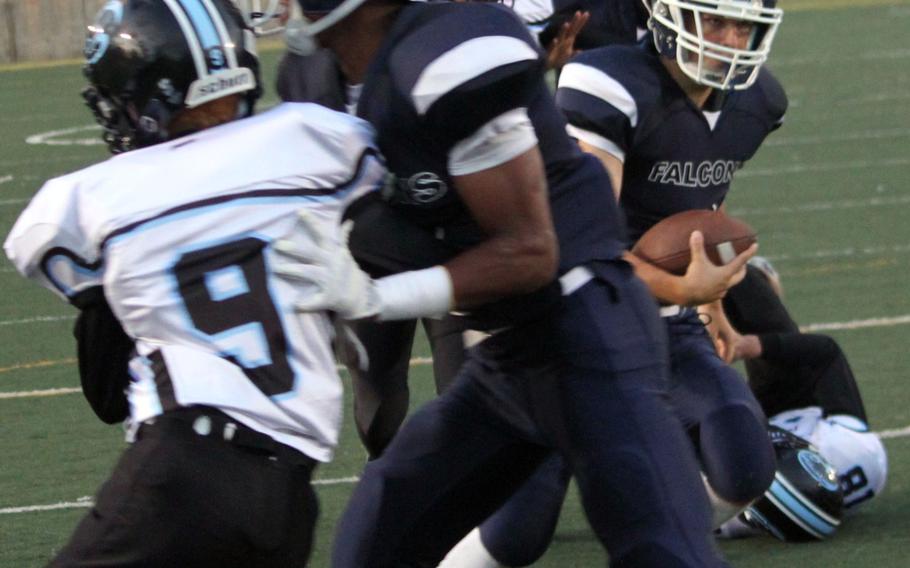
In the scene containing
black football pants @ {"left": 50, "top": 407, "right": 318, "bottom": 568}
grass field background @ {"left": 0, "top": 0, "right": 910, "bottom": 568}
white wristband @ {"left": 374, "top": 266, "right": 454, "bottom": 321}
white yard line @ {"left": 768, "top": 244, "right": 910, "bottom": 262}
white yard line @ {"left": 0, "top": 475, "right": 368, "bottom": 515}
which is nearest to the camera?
black football pants @ {"left": 50, "top": 407, "right": 318, "bottom": 568}

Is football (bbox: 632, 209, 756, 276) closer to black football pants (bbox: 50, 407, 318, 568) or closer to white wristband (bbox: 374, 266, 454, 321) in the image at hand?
white wristband (bbox: 374, 266, 454, 321)

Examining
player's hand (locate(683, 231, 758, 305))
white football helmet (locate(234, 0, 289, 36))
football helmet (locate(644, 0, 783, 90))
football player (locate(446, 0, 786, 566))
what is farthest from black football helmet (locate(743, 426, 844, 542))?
white football helmet (locate(234, 0, 289, 36))

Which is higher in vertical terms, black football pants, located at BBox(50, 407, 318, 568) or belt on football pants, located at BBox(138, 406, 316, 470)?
belt on football pants, located at BBox(138, 406, 316, 470)

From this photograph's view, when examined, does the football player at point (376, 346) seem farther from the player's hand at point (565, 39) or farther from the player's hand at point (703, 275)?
the player's hand at point (565, 39)

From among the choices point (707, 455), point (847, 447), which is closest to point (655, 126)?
point (707, 455)

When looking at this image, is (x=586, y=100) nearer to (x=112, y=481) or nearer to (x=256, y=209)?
(x=256, y=209)

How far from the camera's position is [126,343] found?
252 centimetres

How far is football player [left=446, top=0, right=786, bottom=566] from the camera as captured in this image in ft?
11.7

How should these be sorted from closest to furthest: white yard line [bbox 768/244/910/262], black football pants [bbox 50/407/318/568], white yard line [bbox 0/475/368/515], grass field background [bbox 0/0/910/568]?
1. black football pants [bbox 50/407/318/568]
2. grass field background [bbox 0/0/910/568]
3. white yard line [bbox 0/475/368/515]
4. white yard line [bbox 768/244/910/262]

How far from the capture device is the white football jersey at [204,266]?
2346 mm

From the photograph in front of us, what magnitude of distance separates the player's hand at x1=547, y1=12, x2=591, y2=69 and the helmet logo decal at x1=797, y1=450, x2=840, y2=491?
168cm

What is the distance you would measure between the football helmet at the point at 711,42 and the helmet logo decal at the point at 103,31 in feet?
4.90

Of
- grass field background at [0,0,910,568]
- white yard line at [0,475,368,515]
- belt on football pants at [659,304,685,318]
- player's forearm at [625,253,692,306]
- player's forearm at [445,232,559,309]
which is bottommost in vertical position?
grass field background at [0,0,910,568]

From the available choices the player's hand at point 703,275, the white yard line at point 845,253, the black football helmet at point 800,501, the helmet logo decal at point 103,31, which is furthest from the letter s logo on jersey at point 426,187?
the white yard line at point 845,253
